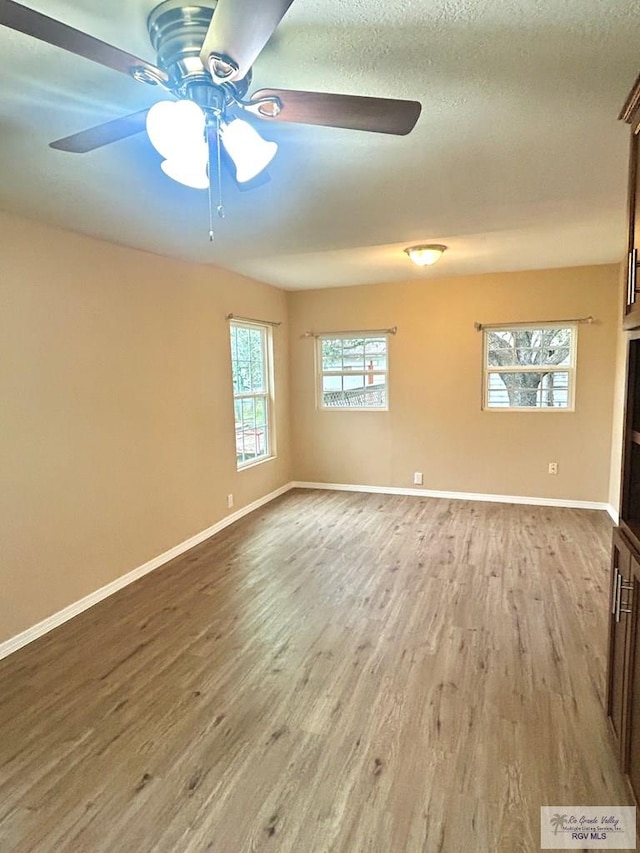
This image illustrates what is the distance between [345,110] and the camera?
1.31 m

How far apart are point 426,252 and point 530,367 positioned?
220cm

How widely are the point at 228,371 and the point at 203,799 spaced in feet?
11.8

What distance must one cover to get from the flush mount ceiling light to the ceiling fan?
2.51 meters

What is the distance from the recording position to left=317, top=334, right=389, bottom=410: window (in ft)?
19.4

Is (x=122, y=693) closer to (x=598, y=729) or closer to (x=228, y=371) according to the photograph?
(x=598, y=729)

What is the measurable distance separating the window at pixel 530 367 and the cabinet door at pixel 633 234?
376 centimetres

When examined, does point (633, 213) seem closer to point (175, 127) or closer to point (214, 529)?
point (175, 127)

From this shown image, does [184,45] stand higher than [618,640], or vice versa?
[184,45]

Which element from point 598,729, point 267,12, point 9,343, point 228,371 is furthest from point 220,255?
point 598,729

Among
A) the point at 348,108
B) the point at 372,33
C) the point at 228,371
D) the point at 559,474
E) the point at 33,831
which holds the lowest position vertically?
the point at 33,831

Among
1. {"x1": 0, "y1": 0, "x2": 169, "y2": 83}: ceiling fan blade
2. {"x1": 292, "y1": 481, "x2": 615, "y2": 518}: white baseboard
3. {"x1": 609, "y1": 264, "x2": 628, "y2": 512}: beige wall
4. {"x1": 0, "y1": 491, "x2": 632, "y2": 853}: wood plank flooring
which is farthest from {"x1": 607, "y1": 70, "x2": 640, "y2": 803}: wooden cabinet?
{"x1": 292, "y1": 481, "x2": 615, "y2": 518}: white baseboard

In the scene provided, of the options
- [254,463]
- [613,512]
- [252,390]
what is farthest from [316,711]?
[613,512]

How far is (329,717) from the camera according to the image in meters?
2.15

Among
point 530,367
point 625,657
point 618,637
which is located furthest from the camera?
point 530,367
